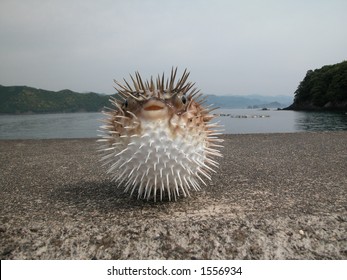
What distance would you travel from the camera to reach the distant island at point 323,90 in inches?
1444

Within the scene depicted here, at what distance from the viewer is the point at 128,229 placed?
139cm

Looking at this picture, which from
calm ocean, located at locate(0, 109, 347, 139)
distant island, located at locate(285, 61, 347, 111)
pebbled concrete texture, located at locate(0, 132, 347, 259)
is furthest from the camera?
distant island, located at locate(285, 61, 347, 111)

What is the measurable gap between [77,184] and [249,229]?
146cm

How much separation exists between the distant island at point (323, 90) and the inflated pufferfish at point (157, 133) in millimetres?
38142

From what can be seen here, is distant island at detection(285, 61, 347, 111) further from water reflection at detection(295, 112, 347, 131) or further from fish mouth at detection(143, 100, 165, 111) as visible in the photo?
fish mouth at detection(143, 100, 165, 111)

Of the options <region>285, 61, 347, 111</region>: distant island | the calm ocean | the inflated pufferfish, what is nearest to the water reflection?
the calm ocean

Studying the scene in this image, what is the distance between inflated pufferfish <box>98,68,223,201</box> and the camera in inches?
53.6

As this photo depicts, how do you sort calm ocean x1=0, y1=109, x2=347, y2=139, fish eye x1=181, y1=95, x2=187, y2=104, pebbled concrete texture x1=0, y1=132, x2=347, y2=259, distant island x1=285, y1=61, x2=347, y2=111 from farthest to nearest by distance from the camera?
distant island x1=285, y1=61, x2=347, y2=111 → calm ocean x1=0, y1=109, x2=347, y2=139 → fish eye x1=181, y1=95, x2=187, y2=104 → pebbled concrete texture x1=0, y1=132, x2=347, y2=259

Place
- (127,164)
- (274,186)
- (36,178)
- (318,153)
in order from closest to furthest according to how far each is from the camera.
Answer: (127,164) → (274,186) → (36,178) → (318,153)

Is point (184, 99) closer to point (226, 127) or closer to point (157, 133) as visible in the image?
point (157, 133)

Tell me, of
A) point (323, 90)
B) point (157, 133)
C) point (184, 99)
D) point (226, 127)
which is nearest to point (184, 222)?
point (157, 133)

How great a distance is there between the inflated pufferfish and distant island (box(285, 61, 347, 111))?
38.1 m
